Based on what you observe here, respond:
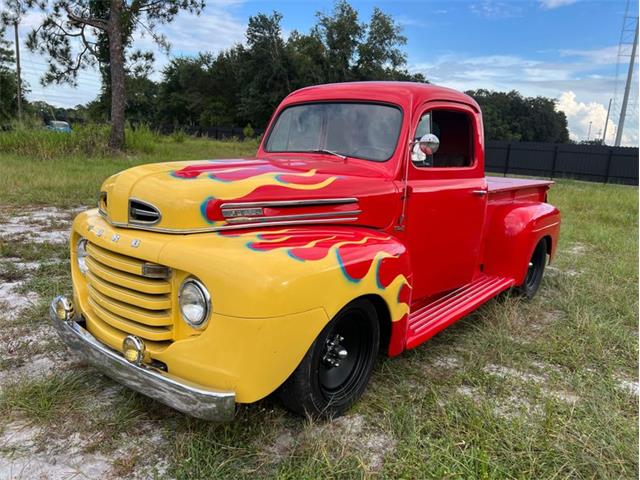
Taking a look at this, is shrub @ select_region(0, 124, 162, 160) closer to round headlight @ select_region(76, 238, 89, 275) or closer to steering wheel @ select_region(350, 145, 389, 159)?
round headlight @ select_region(76, 238, 89, 275)

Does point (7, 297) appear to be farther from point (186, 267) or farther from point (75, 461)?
point (186, 267)

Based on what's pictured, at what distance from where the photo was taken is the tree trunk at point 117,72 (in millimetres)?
14633

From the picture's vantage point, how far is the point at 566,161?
21047 millimetres

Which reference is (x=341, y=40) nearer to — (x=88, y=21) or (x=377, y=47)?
(x=377, y=47)

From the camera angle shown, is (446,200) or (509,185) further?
(509,185)

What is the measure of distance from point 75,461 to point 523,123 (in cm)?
7192

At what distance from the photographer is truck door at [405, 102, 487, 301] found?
3.15 metres

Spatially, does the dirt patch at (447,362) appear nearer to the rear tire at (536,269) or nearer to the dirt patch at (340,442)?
the dirt patch at (340,442)

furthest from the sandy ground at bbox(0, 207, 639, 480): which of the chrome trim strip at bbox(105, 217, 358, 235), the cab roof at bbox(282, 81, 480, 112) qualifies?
the cab roof at bbox(282, 81, 480, 112)

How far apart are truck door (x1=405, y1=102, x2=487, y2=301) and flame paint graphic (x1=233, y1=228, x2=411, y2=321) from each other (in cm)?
46

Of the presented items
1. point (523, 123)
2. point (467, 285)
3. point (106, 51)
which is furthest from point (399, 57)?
point (467, 285)

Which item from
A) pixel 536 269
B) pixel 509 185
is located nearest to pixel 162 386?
pixel 509 185

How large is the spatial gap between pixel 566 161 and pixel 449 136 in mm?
20018

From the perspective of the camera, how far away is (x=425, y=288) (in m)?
3.35
